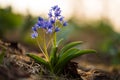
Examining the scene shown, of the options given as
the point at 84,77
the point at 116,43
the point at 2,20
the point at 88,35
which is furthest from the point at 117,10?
the point at 84,77

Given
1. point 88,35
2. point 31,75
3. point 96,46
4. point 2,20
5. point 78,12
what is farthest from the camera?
point 78,12

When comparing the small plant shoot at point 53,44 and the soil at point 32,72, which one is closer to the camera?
the soil at point 32,72

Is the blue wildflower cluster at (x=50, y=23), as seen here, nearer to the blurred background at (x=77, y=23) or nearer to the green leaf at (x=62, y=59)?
the green leaf at (x=62, y=59)

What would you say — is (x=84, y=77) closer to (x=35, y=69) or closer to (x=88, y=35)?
(x=35, y=69)

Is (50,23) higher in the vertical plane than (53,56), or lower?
higher

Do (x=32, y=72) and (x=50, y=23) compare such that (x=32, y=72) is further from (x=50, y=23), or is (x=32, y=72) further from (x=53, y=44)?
(x=50, y=23)

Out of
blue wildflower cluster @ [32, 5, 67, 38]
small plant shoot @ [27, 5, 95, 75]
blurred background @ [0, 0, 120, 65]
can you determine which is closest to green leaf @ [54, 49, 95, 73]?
small plant shoot @ [27, 5, 95, 75]

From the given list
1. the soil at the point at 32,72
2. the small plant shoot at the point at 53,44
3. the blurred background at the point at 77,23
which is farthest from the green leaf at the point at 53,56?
the blurred background at the point at 77,23

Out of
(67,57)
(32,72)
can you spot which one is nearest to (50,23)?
(67,57)

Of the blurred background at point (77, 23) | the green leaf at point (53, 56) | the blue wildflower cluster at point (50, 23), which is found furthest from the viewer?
the blurred background at point (77, 23)
